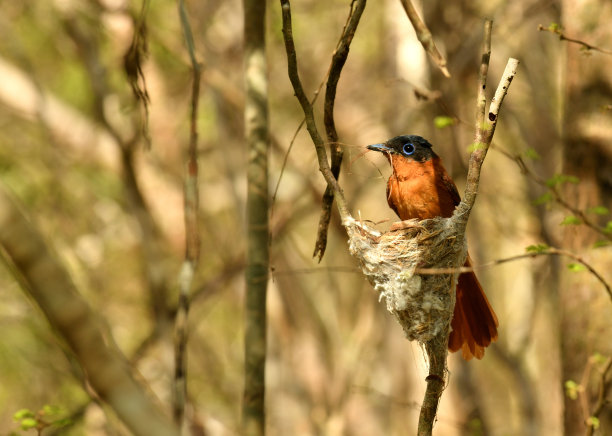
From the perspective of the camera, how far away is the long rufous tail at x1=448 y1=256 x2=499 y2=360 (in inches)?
160

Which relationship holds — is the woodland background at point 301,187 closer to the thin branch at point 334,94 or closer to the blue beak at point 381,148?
the blue beak at point 381,148

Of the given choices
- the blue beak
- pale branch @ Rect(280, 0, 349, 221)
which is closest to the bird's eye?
the blue beak

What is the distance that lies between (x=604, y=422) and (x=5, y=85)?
6.85 m

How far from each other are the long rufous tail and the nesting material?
0.45m

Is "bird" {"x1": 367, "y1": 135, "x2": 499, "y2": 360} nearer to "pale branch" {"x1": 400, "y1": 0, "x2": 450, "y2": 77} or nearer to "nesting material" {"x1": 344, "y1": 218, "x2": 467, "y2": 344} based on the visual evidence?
"nesting material" {"x1": 344, "y1": 218, "x2": 467, "y2": 344}

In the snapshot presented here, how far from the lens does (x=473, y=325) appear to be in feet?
13.5

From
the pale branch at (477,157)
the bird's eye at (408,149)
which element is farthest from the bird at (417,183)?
the pale branch at (477,157)

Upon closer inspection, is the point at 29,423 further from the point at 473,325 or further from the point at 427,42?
the point at 427,42

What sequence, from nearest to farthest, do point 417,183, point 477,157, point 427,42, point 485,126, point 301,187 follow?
point 477,157 < point 485,126 < point 427,42 < point 417,183 < point 301,187

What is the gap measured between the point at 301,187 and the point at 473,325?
438cm

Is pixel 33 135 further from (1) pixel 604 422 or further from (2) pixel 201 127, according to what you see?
(1) pixel 604 422

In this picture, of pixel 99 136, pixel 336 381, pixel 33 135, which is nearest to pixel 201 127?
pixel 33 135

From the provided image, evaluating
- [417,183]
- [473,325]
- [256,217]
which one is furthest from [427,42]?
[417,183]

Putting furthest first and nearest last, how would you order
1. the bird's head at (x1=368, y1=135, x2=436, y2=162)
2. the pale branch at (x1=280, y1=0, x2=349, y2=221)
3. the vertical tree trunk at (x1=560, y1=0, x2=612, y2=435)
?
the bird's head at (x1=368, y1=135, x2=436, y2=162)
the vertical tree trunk at (x1=560, y1=0, x2=612, y2=435)
the pale branch at (x1=280, y1=0, x2=349, y2=221)
